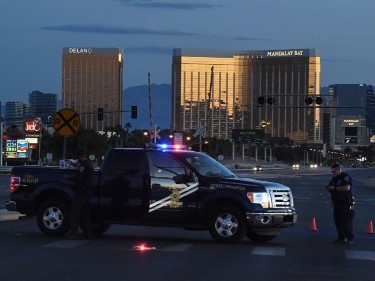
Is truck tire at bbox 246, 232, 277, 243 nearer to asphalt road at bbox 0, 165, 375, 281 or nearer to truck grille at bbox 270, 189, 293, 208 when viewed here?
asphalt road at bbox 0, 165, 375, 281

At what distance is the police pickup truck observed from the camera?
17.7m

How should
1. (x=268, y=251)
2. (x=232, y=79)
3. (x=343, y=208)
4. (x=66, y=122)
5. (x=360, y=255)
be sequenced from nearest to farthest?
(x=360, y=255) < (x=268, y=251) < (x=343, y=208) < (x=66, y=122) < (x=232, y=79)

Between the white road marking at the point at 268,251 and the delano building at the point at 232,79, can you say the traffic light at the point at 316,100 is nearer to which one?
the white road marking at the point at 268,251

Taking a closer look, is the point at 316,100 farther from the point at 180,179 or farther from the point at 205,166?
the point at 180,179

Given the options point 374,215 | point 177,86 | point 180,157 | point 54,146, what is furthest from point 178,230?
point 177,86

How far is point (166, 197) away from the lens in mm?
18000

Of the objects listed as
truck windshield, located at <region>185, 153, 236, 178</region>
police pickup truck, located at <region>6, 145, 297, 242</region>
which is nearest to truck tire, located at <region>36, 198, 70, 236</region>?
police pickup truck, located at <region>6, 145, 297, 242</region>

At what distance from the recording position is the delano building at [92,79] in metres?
150

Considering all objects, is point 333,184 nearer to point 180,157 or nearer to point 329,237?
point 329,237

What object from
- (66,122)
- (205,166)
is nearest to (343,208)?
(205,166)

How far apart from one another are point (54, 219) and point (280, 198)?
494 centimetres

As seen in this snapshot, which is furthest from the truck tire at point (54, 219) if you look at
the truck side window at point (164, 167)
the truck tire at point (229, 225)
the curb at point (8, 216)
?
the curb at point (8, 216)

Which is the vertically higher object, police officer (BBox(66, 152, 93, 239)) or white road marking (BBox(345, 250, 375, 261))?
police officer (BBox(66, 152, 93, 239))

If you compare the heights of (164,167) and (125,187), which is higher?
(164,167)
